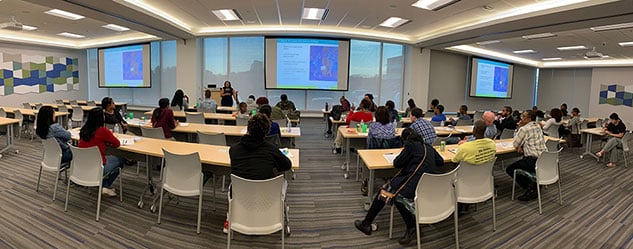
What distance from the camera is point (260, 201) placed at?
2.44 metres

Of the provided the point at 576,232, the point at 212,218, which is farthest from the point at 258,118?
the point at 576,232

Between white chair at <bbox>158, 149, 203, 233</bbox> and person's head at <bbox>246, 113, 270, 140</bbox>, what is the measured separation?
0.69m

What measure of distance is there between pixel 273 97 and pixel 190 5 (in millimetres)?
5451

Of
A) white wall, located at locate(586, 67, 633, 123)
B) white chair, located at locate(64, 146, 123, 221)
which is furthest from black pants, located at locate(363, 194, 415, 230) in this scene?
white wall, located at locate(586, 67, 633, 123)

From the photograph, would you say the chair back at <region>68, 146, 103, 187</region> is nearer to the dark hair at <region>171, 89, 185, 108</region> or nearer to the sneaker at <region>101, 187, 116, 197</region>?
the sneaker at <region>101, 187, 116, 197</region>

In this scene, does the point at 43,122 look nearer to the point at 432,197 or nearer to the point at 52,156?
the point at 52,156

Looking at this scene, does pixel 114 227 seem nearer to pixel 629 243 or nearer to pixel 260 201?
pixel 260 201

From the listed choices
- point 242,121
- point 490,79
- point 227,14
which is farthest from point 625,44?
point 227,14

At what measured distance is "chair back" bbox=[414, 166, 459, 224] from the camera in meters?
2.61

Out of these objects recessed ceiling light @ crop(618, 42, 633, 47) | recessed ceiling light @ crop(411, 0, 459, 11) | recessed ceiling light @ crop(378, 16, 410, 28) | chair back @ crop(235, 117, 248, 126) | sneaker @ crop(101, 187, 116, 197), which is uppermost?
recessed ceiling light @ crop(378, 16, 410, 28)

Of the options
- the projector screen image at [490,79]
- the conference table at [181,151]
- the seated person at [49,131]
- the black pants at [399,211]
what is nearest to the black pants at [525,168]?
Answer: the black pants at [399,211]

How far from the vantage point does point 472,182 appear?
10.3ft

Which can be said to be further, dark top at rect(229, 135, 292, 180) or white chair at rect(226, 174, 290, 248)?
dark top at rect(229, 135, 292, 180)

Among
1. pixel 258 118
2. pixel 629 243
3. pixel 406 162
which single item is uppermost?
pixel 258 118
